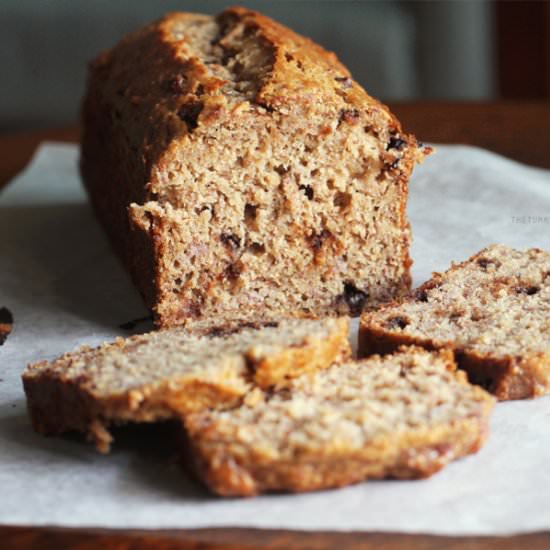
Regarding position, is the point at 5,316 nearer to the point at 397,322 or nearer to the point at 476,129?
the point at 397,322

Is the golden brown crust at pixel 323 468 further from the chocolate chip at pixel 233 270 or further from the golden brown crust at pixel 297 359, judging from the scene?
the chocolate chip at pixel 233 270

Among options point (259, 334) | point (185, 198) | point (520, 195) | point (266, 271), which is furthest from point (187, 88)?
point (520, 195)

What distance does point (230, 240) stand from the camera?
3.71 metres

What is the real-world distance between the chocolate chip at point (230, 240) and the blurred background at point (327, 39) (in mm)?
4807

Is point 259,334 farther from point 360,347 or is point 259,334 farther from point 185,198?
point 185,198

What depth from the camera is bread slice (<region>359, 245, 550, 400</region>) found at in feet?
10.0

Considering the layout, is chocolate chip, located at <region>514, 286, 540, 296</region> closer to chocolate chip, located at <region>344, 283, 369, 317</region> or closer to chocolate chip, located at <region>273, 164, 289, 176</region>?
chocolate chip, located at <region>344, 283, 369, 317</region>

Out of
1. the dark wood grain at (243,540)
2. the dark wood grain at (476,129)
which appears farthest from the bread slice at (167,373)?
the dark wood grain at (476,129)

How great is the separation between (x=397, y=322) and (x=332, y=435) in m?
0.94

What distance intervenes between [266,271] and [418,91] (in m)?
5.18

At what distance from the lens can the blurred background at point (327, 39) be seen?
8211mm

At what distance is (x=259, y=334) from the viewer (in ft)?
9.91

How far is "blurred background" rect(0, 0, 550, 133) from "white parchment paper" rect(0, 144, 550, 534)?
12.6 feet

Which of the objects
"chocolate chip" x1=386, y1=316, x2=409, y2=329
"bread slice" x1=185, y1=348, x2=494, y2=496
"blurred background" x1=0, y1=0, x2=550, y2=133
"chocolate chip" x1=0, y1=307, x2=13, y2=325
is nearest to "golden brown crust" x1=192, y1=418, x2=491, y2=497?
"bread slice" x1=185, y1=348, x2=494, y2=496
